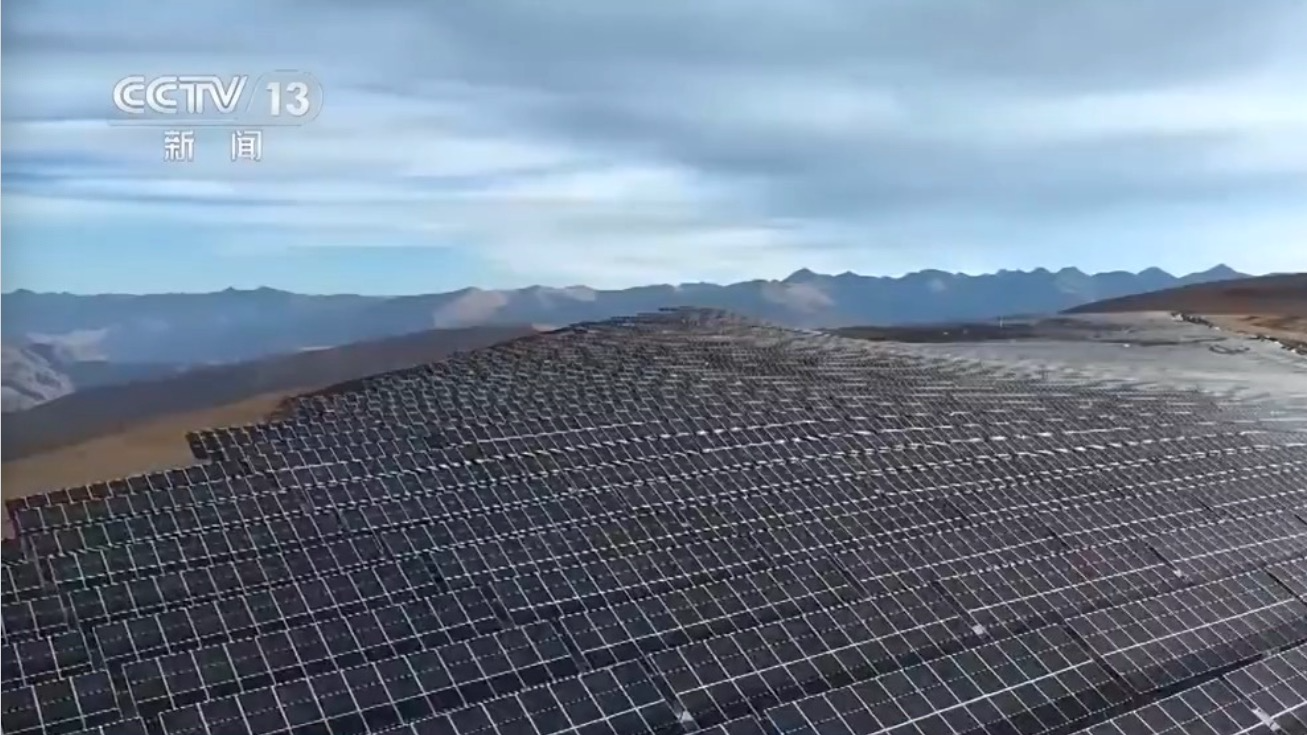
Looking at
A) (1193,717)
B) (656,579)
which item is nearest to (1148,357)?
(1193,717)

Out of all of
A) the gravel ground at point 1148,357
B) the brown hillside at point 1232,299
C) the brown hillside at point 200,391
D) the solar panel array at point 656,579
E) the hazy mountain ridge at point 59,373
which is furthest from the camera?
the brown hillside at point 1232,299

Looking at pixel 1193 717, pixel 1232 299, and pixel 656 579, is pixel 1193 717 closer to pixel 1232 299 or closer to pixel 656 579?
pixel 656 579

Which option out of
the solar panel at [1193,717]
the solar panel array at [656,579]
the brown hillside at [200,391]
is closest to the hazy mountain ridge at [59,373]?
the brown hillside at [200,391]

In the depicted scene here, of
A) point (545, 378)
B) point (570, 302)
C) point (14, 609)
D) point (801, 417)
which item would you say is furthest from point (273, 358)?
point (570, 302)

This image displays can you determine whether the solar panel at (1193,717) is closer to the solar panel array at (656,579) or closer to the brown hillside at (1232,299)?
the solar panel array at (656,579)

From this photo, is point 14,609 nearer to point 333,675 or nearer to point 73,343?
point 333,675

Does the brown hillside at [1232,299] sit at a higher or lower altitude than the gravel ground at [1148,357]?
higher
